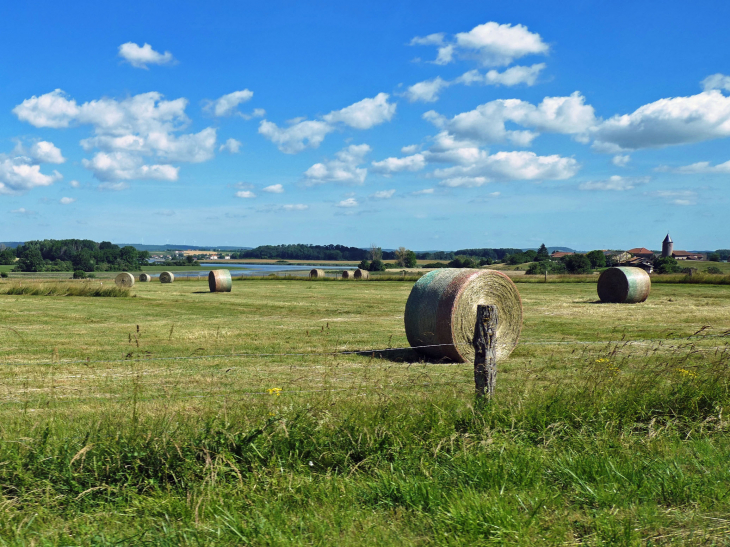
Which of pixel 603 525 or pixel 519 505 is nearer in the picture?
pixel 603 525

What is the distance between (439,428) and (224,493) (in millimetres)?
1976

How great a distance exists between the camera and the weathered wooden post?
6.24 meters

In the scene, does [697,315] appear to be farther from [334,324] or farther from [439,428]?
[439,428]

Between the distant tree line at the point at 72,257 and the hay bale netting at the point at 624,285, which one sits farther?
the distant tree line at the point at 72,257

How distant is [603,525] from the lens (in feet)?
13.1

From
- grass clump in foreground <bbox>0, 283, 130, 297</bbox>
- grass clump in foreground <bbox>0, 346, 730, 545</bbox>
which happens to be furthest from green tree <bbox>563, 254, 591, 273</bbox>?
grass clump in foreground <bbox>0, 346, 730, 545</bbox>

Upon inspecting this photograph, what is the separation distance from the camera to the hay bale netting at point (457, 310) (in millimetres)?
12766

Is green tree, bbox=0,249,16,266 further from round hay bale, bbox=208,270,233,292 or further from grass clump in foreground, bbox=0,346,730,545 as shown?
grass clump in foreground, bbox=0,346,730,545

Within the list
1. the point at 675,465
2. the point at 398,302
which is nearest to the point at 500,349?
the point at 675,465

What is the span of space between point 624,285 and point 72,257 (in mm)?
117335

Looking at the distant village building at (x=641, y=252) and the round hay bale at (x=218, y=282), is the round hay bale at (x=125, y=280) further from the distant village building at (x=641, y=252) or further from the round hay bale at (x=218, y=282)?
the distant village building at (x=641, y=252)

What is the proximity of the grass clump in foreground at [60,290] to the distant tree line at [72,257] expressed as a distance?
78038mm

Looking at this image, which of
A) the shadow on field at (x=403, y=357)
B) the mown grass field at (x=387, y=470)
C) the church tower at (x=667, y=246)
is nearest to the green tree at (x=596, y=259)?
the church tower at (x=667, y=246)

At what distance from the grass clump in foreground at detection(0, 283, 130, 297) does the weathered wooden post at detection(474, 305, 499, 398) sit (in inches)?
1201
